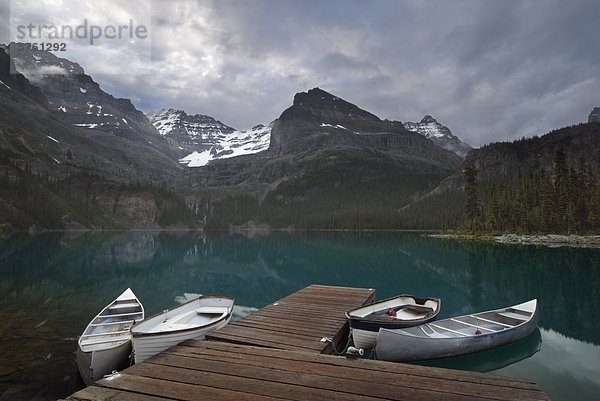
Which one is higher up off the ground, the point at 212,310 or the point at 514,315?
the point at 212,310

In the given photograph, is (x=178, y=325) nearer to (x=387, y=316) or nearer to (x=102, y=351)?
(x=102, y=351)

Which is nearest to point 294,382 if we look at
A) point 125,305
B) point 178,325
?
point 178,325

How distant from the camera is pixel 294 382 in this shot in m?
9.48

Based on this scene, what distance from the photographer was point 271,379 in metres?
9.70

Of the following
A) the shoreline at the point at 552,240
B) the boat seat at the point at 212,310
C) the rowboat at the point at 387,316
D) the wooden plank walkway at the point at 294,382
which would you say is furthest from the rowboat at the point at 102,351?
the shoreline at the point at 552,240

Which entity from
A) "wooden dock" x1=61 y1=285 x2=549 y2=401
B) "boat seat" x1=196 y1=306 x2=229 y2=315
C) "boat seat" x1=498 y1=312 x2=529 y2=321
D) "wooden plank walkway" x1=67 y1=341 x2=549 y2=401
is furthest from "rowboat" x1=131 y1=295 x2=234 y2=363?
"boat seat" x1=498 y1=312 x2=529 y2=321

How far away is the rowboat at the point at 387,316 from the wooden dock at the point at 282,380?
267 centimetres

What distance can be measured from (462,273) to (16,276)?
55.4 m

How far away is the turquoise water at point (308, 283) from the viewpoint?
1549 centimetres

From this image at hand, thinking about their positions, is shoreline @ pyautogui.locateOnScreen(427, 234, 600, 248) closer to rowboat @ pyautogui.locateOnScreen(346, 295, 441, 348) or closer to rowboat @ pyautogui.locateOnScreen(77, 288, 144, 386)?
rowboat @ pyautogui.locateOnScreen(346, 295, 441, 348)

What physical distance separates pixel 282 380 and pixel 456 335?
9.72 m

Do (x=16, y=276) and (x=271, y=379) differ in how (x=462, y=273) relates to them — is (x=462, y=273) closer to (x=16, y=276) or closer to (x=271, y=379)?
(x=271, y=379)

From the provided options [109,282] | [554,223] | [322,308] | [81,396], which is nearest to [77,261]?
[109,282]

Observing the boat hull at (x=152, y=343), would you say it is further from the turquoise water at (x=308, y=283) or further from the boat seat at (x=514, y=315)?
the boat seat at (x=514, y=315)
